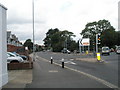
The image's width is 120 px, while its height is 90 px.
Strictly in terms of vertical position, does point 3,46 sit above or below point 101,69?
above

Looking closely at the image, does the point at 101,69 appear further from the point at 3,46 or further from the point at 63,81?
the point at 3,46

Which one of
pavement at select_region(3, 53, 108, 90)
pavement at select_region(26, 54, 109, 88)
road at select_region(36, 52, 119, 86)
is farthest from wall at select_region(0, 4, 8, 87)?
Answer: road at select_region(36, 52, 119, 86)

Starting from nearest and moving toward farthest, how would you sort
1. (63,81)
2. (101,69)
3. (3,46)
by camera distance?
1. (3,46)
2. (63,81)
3. (101,69)

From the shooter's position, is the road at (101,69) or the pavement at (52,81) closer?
the pavement at (52,81)

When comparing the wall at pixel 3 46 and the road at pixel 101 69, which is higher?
the wall at pixel 3 46

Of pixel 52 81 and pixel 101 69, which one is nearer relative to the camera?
pixel 52 81

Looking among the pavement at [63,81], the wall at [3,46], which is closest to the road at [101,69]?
the pavement at [63,81]

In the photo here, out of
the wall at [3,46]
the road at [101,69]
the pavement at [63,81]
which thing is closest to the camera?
the pavement at [63,81]

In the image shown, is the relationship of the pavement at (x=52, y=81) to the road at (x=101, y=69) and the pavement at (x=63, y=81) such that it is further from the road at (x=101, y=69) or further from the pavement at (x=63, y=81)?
the road at (x=101, y=69)

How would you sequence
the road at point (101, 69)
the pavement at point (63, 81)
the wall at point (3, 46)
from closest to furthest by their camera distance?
the pavement at point (63, 81) < the wall at point (3, 46) < the road at point (101, 69)

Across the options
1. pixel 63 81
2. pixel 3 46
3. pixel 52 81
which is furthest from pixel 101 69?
pixel 3 46

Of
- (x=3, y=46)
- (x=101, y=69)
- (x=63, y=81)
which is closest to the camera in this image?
(x=3, y=46)

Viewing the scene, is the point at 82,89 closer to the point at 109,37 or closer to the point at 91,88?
the point at 91,88

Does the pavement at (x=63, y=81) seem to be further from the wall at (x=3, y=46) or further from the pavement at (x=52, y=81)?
the wall at (x=3, y=46)
